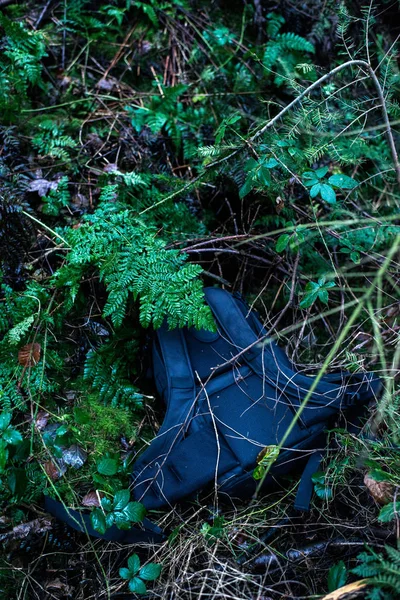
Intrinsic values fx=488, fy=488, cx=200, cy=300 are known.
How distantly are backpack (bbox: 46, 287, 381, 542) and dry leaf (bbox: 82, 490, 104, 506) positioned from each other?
13 cm

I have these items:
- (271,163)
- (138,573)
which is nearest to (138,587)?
(138,573)

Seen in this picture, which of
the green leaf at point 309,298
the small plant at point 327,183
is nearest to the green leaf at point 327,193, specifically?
the small plant at point 327,183

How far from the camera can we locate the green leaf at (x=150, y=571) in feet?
7.39

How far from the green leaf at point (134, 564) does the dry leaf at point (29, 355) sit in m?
1.17

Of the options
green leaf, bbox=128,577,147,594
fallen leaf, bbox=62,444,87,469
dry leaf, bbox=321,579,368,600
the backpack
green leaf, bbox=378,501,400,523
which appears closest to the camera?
dry leaf, bbox=321,579,368,600

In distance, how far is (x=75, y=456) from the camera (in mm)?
2707

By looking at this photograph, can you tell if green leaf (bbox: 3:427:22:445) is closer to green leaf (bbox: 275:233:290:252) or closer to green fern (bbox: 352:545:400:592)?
green fern (bbox: 352:545:400:592)

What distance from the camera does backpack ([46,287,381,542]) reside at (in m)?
2.56

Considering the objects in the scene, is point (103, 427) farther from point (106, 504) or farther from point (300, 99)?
point (300, 99)

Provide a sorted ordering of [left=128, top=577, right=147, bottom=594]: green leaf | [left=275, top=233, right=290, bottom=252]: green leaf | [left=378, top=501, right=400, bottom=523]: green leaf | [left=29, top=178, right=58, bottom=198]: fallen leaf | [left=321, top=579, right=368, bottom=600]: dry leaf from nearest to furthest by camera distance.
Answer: [left=321, top=579, right=368, bottom=600]: dry leaf → [left=378, top=501, right=400, bottom=523]: green leaf → [left=128, top=577, right=147, bottom=594]: green leaf → [left=275, top=233, right=290, bottom=252]: green leaf → [left=29, top=178, right=58, bottom=198]: fallen leaf

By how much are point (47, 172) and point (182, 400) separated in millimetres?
1973

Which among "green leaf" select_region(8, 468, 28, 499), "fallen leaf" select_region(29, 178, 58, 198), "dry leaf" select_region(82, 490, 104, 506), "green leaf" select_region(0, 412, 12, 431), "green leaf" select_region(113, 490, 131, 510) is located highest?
"fallen leaf" select_region(29, 178, 58, 198)

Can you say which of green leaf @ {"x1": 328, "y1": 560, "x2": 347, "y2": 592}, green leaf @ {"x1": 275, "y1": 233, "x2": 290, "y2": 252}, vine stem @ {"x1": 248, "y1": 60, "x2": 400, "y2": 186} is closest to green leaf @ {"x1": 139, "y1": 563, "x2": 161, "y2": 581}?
green leaf @ {"x1": 328, "y1": 560, "x2": 347, "y2": 592}

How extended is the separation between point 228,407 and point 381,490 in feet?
2.87
